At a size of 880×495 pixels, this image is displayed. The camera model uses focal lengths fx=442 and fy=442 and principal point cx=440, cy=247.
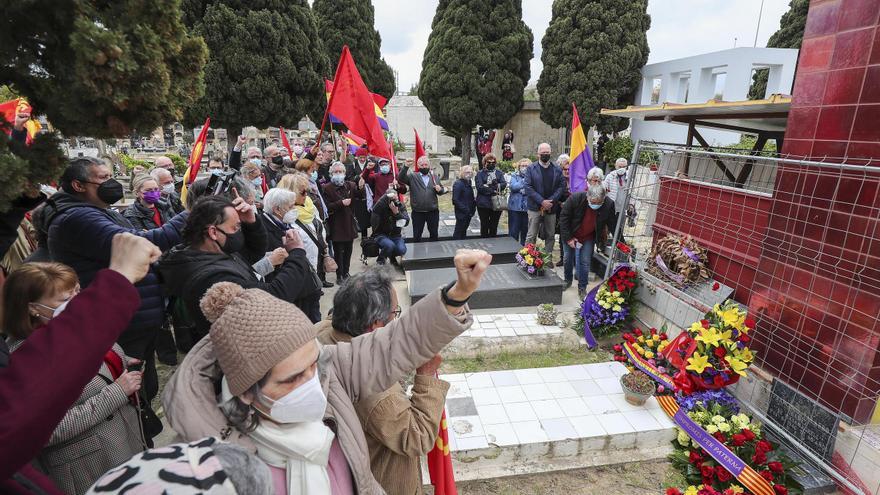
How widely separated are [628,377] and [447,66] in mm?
17642

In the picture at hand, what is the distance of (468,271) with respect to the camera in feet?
4.98

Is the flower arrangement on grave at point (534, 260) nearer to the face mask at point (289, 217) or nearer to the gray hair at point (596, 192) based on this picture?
the gray hair at point (596, 192)

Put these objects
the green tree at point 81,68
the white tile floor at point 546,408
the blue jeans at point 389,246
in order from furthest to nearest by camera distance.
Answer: the blue jeans at point 389,246 → the white tile floor at point 546,408 → the green tree at point 81,68

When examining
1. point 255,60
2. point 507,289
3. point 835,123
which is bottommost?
point 507,289

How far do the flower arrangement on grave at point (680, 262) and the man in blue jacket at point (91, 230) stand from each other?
16.1 ft

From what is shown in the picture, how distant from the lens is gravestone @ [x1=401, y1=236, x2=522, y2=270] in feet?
24.4

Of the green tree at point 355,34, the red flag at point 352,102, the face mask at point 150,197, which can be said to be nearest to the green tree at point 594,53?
the green tree at point 355,34

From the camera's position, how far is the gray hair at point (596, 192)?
243 inches

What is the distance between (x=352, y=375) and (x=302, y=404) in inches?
13.0

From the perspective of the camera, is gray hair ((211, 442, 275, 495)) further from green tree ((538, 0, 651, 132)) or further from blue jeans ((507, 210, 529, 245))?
green tree ((538, 0, 651, 132))

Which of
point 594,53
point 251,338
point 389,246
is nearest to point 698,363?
point 251,338

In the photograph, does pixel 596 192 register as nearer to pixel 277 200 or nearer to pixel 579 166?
pixel 579 166

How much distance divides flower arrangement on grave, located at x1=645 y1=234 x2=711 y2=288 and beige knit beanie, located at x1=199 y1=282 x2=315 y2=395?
4669 mm

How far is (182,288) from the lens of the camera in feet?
8.04
